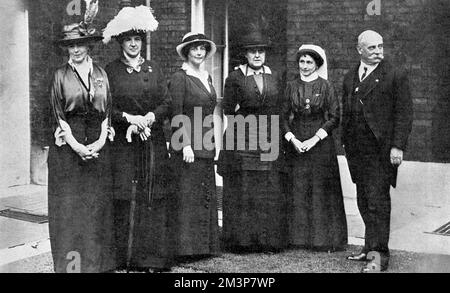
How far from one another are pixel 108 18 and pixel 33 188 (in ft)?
8.10

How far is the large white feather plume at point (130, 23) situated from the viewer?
185 inches

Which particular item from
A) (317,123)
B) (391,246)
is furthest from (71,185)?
(391,246)

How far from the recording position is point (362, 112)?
16.3 feet

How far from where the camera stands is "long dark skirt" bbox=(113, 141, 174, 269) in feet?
15.8

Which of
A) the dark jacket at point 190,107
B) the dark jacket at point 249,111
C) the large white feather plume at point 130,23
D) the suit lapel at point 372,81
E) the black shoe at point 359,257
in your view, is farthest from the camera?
the dark jacket at point 249,111

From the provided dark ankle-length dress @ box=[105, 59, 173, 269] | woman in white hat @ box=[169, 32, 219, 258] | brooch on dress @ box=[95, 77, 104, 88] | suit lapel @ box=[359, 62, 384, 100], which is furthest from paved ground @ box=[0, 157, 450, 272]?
brooch on dress @ box=[95, 77, 104, 88]

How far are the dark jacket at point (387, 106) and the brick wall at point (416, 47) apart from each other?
1.31m

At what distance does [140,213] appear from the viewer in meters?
4.88

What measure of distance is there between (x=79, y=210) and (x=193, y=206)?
1.02 meters


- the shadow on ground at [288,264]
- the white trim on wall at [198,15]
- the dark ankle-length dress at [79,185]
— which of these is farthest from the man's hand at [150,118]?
the white trim on wall at [198,15]

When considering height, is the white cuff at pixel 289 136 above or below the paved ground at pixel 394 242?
above

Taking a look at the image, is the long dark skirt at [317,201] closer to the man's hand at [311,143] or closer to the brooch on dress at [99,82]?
the man's hand at [311,143]

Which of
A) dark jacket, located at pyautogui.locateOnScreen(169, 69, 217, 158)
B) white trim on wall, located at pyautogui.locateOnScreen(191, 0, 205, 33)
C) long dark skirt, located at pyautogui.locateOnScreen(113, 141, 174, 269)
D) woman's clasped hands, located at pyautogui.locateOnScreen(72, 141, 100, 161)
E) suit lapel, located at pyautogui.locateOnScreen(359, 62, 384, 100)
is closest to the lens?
woman's clasped hands, located at pyautogui.locateOnScreen(72, 141, 100, 161)

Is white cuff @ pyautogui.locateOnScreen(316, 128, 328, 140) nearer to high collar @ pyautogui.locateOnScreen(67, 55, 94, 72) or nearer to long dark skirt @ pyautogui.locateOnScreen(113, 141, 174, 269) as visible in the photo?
long dark skirt @ pyautogui.locateOnScreen(113, 141, 174, 269)
